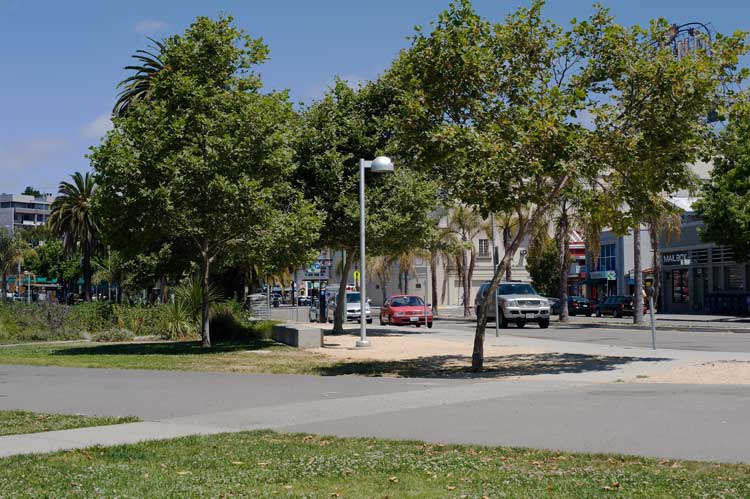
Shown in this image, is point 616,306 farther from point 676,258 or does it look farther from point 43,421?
point 43,421

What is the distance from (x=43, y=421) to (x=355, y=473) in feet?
18.4

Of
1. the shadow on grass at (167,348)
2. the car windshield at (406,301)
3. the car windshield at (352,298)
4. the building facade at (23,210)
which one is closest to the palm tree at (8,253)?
the car windshield at (352,298)

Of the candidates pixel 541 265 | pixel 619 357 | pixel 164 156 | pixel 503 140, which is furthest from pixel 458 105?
pixel 541 265

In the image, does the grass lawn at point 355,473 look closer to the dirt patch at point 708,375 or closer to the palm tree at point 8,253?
the dirt patch at point 708,375

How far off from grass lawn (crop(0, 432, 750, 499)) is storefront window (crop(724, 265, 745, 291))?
55.6m

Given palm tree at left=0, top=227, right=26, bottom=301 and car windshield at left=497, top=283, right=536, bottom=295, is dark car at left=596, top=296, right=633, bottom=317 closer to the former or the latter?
car windshield at left=497, top=283, right=536, bottom=295

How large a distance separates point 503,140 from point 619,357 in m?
6.79

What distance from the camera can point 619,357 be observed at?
21141mm

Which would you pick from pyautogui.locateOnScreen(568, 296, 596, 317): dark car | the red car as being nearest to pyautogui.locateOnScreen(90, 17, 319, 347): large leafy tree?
the red car

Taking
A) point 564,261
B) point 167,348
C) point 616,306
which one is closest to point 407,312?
point 564,261

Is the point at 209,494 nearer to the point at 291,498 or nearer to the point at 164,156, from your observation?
the point at 291,498

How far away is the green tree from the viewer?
46.9 metres

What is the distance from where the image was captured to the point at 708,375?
641 inches

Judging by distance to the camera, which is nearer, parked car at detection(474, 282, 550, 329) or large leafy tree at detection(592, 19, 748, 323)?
large leafy tree at detection(592, 19, 748, 323)
